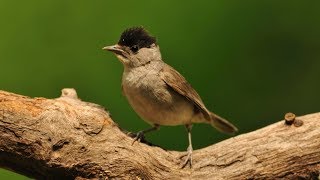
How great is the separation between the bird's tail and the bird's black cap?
69 centimetres

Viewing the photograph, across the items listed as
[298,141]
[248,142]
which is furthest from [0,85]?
[298,141]

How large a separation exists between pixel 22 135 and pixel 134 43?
105cm

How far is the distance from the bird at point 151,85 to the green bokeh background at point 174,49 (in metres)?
0.50

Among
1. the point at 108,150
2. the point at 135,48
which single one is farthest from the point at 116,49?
the point at 108,150

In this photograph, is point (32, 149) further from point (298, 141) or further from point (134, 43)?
point (298, 141)

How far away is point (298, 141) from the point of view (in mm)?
3162

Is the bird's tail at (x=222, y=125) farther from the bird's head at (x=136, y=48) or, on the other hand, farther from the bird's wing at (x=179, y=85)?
the bird's head at (x=136, y=48)

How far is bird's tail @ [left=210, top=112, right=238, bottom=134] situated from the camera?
3.96 m

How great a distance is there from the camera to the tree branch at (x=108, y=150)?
285 centimetres

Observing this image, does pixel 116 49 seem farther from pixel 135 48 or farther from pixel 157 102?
pixel 157 102

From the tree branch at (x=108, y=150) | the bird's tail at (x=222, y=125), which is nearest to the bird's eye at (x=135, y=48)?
the tree branch at (x=108, y=150)

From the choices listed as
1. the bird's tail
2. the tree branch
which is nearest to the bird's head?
the tree branch

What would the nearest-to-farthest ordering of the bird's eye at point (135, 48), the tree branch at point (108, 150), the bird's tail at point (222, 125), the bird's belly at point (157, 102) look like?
the tree branch at point (108, 150) < the bird's belly at point (157, 102) < the bird's eye at point (135, 48) < the bird's tail at point (222, 125)

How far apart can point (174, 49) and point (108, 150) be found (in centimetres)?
152
